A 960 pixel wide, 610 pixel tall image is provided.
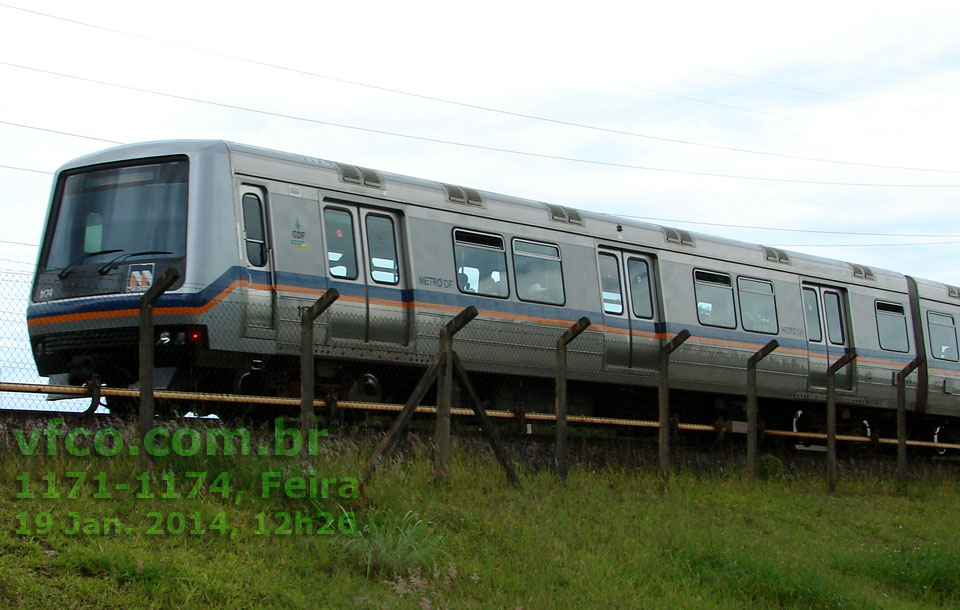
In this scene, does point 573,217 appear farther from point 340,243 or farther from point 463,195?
point 340,243

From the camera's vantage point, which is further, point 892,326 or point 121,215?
point 892,326

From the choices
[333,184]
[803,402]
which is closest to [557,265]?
[333,184]

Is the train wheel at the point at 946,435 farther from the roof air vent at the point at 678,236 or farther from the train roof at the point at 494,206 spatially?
the roof air vent at the point at 678,236

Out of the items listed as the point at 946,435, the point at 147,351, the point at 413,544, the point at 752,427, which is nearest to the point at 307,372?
the point at 147,351

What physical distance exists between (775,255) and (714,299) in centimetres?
206

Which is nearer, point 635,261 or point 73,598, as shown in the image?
point 73,598

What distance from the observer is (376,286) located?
13688 millimetres

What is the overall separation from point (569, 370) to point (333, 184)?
14.9 feet

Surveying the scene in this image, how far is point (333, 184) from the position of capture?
13.5 meters

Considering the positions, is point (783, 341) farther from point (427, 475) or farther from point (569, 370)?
point (427, 475)

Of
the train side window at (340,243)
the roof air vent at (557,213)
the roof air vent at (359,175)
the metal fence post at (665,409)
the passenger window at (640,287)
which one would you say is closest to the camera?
the metal fence post at (665,409)

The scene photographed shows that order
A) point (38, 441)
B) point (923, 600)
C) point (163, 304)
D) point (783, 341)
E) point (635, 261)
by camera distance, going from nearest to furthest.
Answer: point (38, 441), point (923, 600), point (163, 304), point (635, 261), point (783, 341)

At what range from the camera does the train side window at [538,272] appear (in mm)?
15516

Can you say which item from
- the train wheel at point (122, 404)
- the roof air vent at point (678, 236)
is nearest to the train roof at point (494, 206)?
the roof air vent at point (678, 236)
